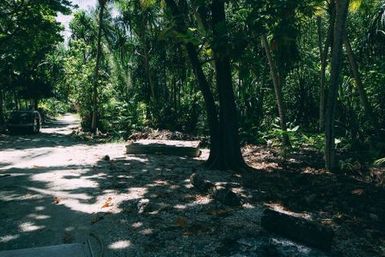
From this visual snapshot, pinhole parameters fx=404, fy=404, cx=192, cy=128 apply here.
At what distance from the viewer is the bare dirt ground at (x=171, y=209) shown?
516 cm

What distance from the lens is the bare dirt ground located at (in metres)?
5.16

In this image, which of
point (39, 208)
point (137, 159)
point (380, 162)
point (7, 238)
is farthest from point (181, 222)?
point (137, 159)

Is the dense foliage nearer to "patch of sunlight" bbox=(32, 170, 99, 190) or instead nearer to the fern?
the fern

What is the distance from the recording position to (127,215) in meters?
6.38

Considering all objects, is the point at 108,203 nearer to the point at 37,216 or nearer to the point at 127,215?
the point at 127,215

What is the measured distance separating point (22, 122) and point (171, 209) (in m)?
19.5

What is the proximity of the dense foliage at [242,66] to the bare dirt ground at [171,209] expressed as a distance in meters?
1.74

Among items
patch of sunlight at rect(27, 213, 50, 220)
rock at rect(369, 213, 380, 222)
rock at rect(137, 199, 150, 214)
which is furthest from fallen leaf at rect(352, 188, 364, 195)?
patch of sunlight at rect(27, 213, 50, 220)

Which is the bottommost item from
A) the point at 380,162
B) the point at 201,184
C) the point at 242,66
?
the point at 201,184

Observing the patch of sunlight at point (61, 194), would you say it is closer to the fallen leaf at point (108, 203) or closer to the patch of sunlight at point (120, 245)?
the fallen leaf at point (108, 203)

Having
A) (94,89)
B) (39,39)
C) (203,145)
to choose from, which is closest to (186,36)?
(203,145)

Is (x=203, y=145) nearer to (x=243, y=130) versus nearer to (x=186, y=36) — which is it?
(x=243, y=130)

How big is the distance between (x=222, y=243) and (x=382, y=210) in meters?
2.85

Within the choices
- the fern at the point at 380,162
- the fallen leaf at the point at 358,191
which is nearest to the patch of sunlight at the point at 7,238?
the fallen leaf at the point at 358,191
